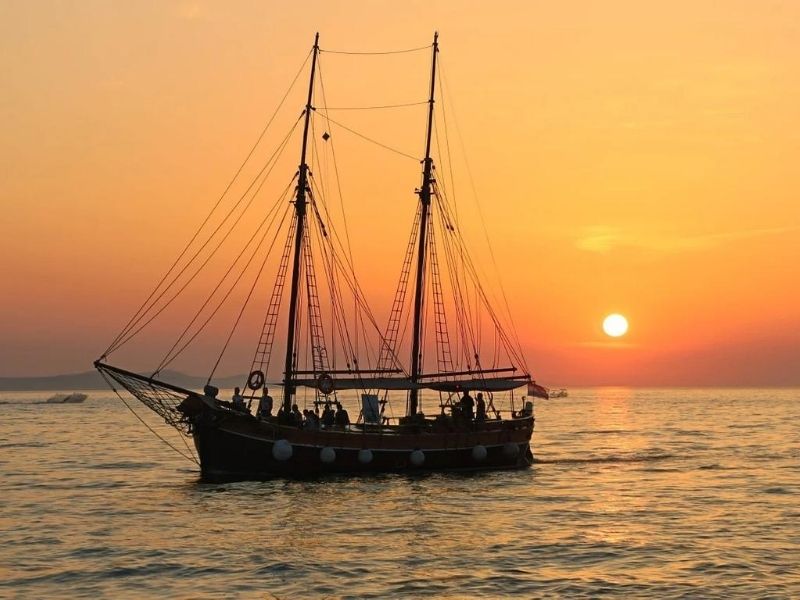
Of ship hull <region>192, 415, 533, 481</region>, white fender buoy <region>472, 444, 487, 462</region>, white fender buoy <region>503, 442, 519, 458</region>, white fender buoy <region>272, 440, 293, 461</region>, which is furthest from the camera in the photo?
white fender buoy <region>503, 442, 519, 458</region>

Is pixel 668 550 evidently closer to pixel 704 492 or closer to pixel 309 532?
pixel 309 532

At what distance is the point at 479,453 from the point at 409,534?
67.0ft

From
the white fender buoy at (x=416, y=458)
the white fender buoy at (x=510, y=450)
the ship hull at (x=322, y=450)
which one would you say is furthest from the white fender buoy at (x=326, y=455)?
the white fender buoy at (x=510, y=450)

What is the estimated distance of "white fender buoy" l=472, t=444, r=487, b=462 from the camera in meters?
55.7

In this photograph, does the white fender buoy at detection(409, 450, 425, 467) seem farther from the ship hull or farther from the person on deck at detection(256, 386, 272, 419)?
the person on deck at detection(256, 386, 272, 419)

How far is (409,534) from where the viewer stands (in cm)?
3578

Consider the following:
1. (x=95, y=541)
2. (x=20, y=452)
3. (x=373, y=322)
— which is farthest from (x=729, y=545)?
(x=20, y=452)

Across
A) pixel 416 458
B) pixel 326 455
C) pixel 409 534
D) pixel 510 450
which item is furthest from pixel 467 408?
pixel 409 534

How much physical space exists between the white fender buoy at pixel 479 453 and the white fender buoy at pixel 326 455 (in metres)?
9.18

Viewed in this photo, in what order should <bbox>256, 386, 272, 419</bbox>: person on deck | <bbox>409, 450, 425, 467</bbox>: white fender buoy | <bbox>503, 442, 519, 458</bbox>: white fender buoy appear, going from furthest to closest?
<bbox>503, 442, 519, 458</bbox>: white fender buoy
<bbox>409, 450, 425, 467</bbox>: white fender buoy
<bbox>256, 386, 272, 419</bbox>: person on deck

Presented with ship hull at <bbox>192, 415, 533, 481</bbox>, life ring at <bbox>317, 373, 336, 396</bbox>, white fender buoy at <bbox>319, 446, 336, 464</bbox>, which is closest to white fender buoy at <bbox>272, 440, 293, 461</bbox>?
ship hull at <bbox>192, 415, 533, 481</bbox>

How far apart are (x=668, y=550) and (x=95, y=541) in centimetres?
→ 1975

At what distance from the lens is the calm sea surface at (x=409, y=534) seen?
2759 cm

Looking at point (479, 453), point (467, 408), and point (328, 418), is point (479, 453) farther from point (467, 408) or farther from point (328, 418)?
point (328, 418)
